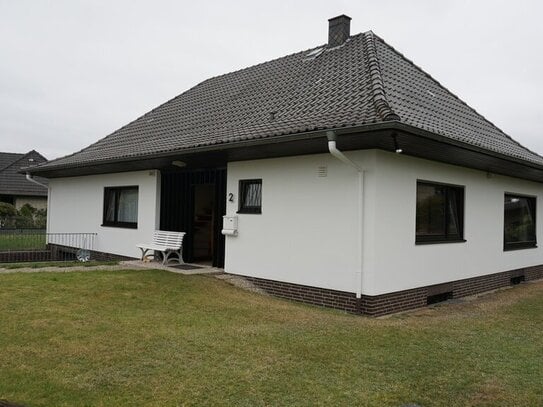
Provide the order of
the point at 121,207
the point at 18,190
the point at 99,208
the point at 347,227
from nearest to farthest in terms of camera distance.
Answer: the point at 347,227 → the point at 121,207 → the point at 99,208 → the point at 18,190

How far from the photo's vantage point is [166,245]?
11836mm

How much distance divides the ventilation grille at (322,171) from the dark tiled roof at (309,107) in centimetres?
83

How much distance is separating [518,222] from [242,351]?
10.3m

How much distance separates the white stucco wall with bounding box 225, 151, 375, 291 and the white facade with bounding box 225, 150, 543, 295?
18 mm

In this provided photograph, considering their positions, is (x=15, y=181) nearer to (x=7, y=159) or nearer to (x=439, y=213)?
(x=7, y=159)

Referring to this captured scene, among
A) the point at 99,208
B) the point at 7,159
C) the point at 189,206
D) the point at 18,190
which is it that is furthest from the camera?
the point at 7,159

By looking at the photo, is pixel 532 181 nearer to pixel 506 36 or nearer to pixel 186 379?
pixel 506 36

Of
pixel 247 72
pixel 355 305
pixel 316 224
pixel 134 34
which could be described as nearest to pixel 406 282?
pixel 355 305

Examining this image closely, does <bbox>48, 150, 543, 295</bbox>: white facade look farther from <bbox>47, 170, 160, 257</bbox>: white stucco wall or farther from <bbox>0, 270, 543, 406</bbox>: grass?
<bbox>47, 170, 160, 257</bbox>: white stucco wall

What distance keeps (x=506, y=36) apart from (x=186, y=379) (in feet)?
45.2

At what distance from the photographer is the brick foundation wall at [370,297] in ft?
25.8

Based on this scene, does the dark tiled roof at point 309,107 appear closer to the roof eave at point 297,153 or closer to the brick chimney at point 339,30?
the roof eave at point 297,153

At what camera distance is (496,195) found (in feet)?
37.8

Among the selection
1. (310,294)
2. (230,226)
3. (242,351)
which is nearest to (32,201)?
(230,226)
